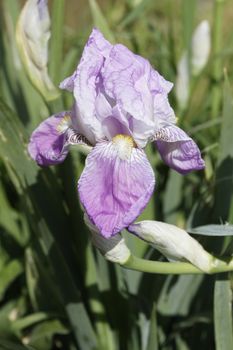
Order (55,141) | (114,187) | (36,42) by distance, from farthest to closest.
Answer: (36,42) → (55,141) → (114,187)

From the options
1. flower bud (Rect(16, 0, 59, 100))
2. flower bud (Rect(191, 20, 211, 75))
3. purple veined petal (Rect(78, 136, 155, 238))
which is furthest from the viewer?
flower bud (Rect(191, 20, 211, 75))

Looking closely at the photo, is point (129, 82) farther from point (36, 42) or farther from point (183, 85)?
point (183, 85)

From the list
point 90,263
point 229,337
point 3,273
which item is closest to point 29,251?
point 3,273

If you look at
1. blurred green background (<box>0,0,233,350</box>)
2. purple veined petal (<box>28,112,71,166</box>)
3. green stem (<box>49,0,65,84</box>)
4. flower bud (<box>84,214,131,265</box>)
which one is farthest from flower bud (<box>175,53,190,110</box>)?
flower bud (<box>84,214,131,265</box>)

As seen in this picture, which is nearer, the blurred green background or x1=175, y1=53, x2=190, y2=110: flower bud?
the blurred green background

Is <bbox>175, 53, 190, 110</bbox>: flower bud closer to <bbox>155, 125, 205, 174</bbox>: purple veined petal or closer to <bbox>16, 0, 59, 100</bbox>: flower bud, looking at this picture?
<bbox>16, 0, 59, 100</bbox>: flower bud

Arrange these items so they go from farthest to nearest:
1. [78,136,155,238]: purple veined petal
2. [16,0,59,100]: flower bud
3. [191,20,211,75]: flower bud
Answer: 1. [191,20,211,75]: flower bud
2. [16,0,59,100]: flower bud
3. [78,136,155,238]: purple veined petal

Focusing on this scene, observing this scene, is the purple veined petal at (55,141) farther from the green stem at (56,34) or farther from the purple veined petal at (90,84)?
the green stem at (56,34)

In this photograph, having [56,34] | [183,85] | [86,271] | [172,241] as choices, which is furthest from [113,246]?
[183,85]
